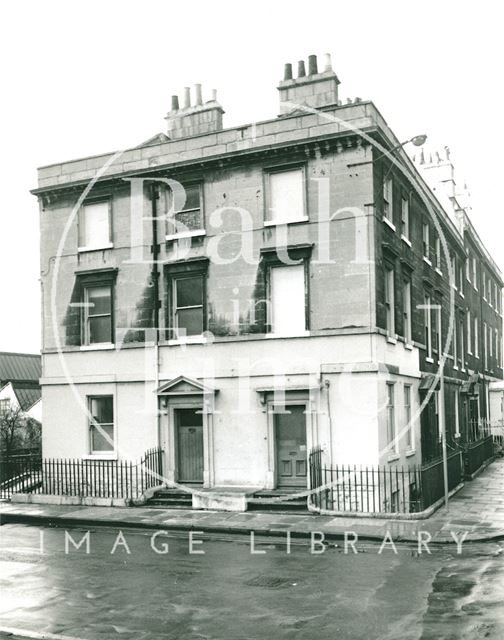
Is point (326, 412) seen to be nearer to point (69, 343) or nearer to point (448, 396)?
point (69, 343)

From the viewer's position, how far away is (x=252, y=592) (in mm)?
10875

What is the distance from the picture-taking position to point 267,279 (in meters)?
20.6

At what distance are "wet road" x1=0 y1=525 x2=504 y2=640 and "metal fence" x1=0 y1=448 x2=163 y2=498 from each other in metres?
6.00

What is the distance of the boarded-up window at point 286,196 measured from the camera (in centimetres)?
2047

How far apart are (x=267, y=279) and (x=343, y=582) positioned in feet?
35.2

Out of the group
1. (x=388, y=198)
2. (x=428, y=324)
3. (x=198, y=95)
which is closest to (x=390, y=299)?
(x=388, y=198)

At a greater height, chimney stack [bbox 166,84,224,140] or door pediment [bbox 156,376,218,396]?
chimney stack [bbox 166,84,224,140]

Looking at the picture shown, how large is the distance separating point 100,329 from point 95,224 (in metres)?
3.46

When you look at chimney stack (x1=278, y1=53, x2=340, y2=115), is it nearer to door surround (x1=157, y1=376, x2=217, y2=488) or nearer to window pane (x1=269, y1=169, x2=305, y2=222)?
Result: window pane (x1=269, y1=169, x2=305, y2=222)

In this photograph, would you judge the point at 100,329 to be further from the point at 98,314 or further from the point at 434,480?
the point at 434,480

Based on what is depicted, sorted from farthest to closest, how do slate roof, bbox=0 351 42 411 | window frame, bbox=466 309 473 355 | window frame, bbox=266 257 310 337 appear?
slate roof, bbox=0 351 42 411, window frame, bbox=466 309 473 355, window frame, bbox=266 257 310 337

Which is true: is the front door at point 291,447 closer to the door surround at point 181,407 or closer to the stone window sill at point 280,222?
the door surround at point 181,407

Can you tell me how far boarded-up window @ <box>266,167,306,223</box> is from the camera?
20469 mm

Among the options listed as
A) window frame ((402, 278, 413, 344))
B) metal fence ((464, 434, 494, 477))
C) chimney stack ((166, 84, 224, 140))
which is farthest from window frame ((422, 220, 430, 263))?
chimney stack ((166, 84, 224, 140))
